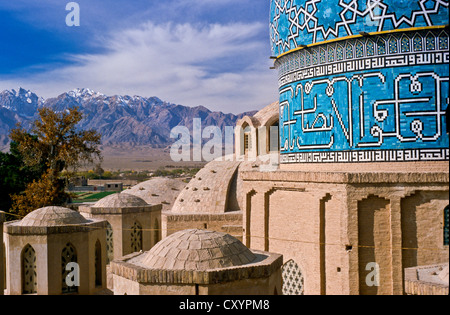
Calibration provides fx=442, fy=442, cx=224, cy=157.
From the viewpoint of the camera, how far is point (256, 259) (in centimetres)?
691

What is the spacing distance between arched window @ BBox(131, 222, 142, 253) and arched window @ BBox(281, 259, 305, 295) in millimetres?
5466

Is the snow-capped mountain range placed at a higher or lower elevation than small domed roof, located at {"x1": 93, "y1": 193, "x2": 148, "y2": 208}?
higher

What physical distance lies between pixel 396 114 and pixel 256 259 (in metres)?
4.81

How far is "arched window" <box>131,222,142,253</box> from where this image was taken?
14172mm

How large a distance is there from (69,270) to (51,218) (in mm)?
1316

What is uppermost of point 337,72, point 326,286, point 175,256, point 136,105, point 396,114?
point 136,105

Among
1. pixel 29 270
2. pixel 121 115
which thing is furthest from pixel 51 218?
pixel 121 115

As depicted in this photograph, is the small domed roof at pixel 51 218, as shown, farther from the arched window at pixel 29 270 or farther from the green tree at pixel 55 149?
the green tree at pixel 55 149

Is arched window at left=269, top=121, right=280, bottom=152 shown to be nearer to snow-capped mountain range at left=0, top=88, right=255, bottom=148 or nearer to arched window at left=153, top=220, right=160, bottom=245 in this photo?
arched window at left=153, top=220, right=160, bottom=245

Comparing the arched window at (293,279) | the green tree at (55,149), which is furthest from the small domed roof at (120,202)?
the green tree at (55,149)

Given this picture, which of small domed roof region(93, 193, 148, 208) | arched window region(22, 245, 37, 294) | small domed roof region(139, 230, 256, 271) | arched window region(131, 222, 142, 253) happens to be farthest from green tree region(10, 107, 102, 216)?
small domed roof region(139, 230, 256, 271)

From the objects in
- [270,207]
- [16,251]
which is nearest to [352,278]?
[270,207]

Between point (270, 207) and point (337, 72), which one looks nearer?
point (337, 72)

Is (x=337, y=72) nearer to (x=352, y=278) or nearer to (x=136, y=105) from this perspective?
(x=352, y=278)
